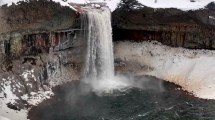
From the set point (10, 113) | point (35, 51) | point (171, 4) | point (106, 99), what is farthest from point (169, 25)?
point (10, 113)

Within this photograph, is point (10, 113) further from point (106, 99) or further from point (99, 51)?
point (99, 51)

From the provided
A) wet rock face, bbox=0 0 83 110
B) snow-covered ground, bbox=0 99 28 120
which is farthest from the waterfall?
snow-covered ground, bbox=0 99 28 120

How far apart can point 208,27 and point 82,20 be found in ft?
38.5

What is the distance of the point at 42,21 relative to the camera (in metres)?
35.0

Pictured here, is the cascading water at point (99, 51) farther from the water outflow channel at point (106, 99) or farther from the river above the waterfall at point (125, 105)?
the river above the waterfall at point (125, 105)

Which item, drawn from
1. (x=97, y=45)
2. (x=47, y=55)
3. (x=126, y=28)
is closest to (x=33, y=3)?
(x=47, y=55)

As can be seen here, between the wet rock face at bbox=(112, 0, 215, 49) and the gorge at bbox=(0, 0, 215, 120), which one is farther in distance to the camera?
the wet rock face at bbox=(112, 0, 215, 49)

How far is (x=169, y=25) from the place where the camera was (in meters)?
40.2

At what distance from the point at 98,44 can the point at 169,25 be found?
7136 millimetres

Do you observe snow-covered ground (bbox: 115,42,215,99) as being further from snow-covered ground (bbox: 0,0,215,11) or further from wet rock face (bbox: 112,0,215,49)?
snow-covered ground (bbox: 0,0,215,11)

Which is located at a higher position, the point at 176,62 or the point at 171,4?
the point at 171,4

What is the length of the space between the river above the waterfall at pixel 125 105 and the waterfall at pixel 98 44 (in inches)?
95.9

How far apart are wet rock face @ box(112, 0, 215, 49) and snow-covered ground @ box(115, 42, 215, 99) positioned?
78 centimetres

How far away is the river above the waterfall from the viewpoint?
101 ft
